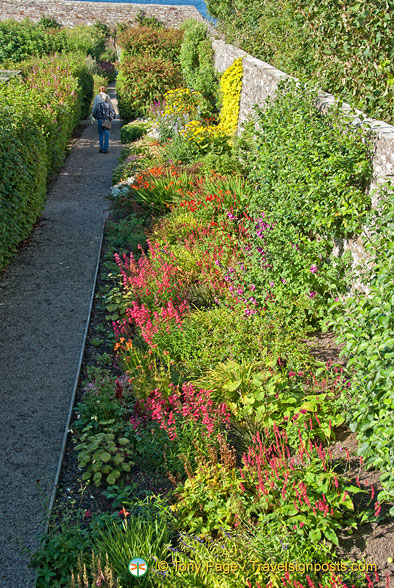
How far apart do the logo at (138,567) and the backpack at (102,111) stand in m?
12.0

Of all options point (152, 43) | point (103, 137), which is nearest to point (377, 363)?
point (103, 137)

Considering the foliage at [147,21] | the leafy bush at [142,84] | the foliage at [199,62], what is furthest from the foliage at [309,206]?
the foliage at [147,21]

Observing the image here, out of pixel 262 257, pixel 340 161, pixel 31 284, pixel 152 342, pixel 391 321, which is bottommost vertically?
pixel 31 284

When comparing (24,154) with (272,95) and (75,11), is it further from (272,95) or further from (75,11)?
(75,11)

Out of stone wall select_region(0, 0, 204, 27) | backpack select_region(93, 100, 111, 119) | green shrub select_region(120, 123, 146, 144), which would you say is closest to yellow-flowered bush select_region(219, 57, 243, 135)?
backpack select_region(93, 100, 111, 119)

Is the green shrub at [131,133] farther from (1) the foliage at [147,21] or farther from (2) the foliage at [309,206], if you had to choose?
(1) the foliage at [147,21]

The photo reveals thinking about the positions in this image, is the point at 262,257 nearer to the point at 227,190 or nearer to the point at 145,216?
the point at 227,190

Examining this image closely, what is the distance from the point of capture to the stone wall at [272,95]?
14.0 ft

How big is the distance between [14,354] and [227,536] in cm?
330

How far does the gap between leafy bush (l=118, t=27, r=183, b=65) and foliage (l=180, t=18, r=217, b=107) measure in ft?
2.26

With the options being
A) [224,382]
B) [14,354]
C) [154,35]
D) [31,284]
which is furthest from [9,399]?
[154,35]

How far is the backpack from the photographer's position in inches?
514

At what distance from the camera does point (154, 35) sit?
1969 centimetres

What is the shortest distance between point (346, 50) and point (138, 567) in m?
5.89
